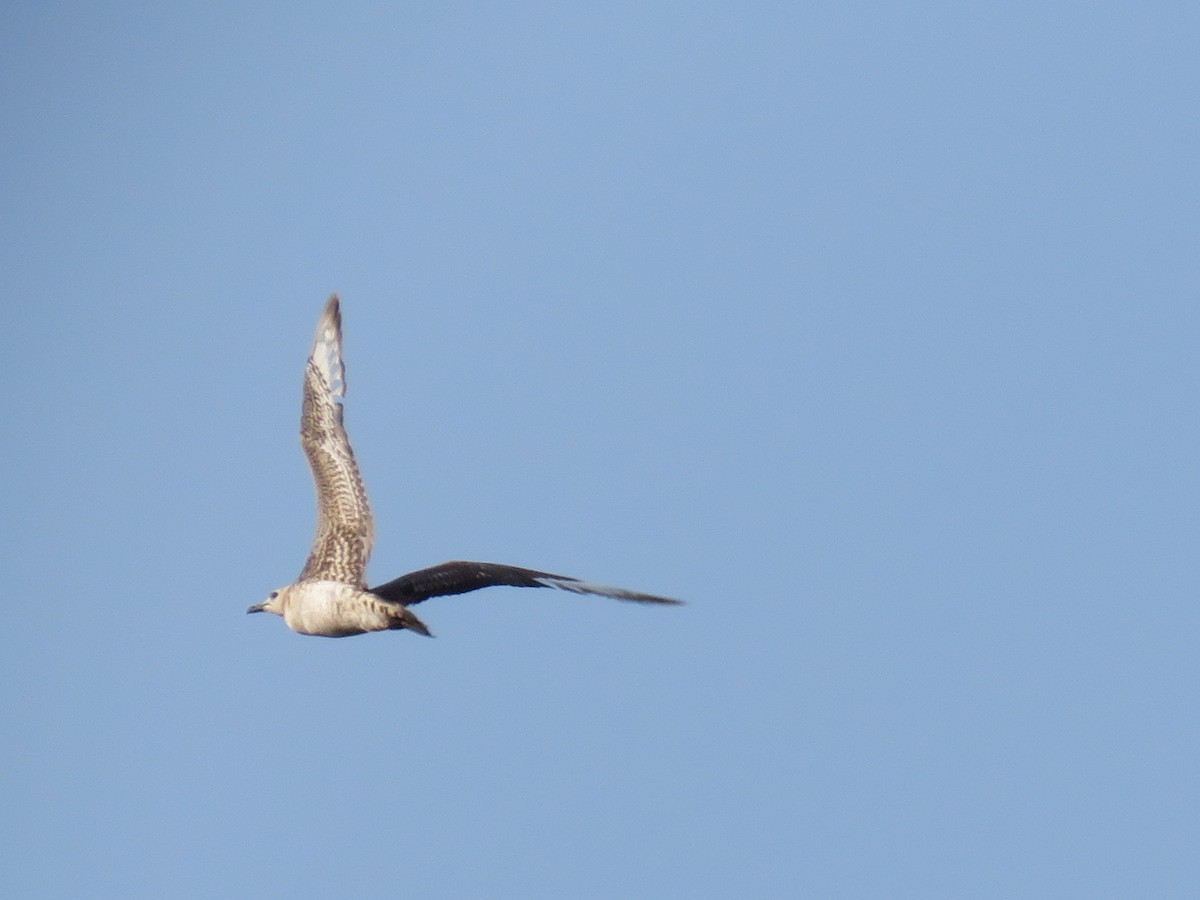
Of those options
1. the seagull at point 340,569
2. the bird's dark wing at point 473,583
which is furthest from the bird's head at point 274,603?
the bird's dark wing at point 473,583

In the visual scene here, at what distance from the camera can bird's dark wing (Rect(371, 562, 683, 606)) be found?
50.7ft

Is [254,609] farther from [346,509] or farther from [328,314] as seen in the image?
[328,314]

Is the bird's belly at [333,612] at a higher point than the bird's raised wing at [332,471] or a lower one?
lower

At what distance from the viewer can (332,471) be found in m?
23.1

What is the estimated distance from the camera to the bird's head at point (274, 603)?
2156 cm

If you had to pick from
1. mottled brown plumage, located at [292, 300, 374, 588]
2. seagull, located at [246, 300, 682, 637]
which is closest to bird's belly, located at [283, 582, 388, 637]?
seagull, located at [246, 300, 682, 637]

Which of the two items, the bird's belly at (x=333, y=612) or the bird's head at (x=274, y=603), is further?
the bird's head at (x=274, y=603)

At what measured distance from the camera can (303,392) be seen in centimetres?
2459

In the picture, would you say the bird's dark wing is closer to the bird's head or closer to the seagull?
the seagull

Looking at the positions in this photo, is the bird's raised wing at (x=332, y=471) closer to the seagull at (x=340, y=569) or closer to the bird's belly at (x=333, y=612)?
the seagull at (x=340, y=569)

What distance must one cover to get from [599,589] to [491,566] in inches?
60.9

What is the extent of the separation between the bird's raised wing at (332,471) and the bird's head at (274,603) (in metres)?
0.36

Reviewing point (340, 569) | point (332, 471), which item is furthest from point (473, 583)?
point (332, 471)

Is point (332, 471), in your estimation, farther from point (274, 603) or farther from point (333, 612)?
point (333, 612)
